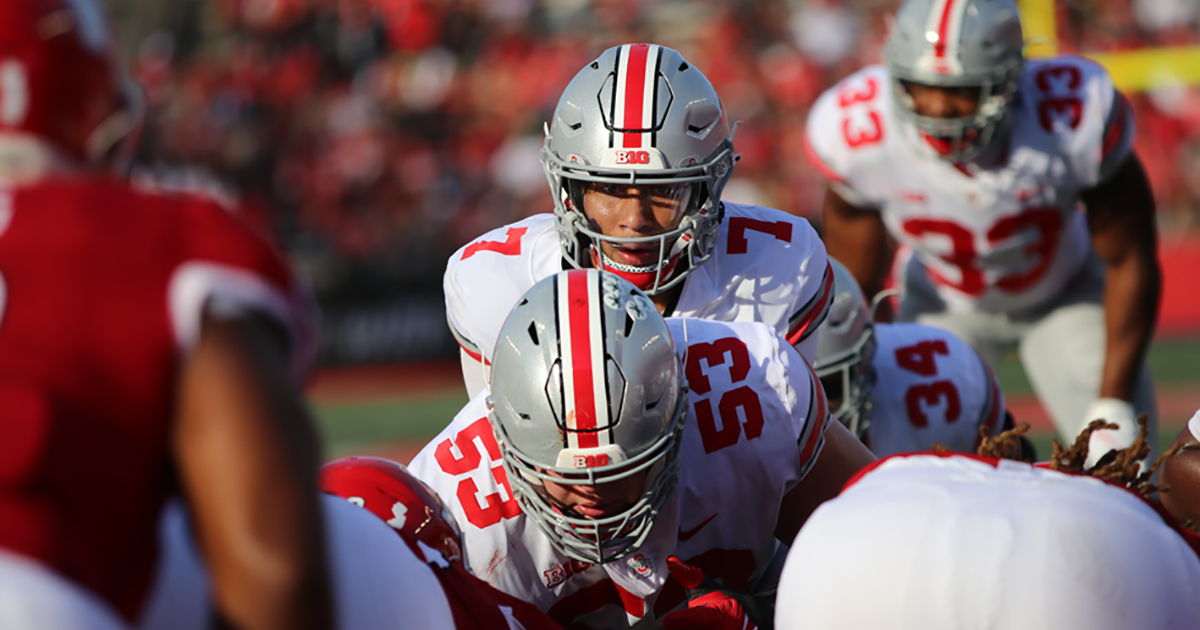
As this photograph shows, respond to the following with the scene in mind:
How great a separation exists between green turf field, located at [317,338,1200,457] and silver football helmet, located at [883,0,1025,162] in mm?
3804

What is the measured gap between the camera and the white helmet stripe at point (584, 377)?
2.18m

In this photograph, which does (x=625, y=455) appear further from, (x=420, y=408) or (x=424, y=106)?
(x=424, y=106)

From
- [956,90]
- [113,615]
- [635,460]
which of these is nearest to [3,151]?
Answer: [113,615]

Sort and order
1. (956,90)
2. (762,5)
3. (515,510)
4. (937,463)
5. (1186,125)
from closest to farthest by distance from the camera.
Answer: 1. (937,463)
2. (515,510)
3. (956,90)
4. (1186,125)
5. (762,5)

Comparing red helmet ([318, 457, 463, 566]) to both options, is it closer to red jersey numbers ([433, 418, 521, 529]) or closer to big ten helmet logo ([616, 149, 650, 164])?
red jersey numbers ([433, 418, 521, 529])

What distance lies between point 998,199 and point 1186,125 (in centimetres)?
789

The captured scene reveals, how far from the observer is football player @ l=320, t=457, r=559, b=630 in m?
1.91

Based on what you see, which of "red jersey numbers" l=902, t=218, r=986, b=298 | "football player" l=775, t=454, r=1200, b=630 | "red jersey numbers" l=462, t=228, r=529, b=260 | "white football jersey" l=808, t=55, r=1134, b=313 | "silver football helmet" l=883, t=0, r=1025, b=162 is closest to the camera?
"football player" l=775, t=454, r=1200, b=630

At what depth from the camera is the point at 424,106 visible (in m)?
12.6

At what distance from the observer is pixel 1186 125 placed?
11133 mm

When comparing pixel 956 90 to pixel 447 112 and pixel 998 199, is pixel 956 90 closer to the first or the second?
pixel 998 199

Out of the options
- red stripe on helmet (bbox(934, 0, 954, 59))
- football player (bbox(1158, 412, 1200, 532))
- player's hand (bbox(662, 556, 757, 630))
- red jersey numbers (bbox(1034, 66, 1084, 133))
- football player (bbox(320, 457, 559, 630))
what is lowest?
player's hand (bbox(662, 556, 757, 630))

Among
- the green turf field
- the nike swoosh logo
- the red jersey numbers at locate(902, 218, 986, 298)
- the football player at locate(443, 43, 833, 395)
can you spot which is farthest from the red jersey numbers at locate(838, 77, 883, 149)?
the green turf field

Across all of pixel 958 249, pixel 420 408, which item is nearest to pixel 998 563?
pixel 958 249
